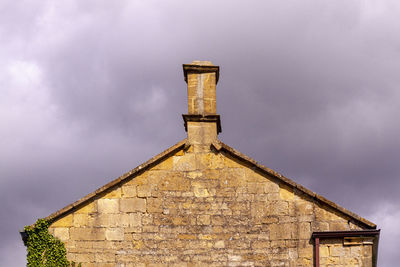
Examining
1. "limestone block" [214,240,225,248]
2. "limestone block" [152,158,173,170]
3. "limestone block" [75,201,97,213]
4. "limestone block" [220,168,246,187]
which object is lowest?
"limestone block" [214,240,225,248]

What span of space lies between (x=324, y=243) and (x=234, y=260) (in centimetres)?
223

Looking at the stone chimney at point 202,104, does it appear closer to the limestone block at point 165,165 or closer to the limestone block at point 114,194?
the limestone block at point 165,165

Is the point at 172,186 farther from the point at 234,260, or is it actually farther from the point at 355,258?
the point at 355,258

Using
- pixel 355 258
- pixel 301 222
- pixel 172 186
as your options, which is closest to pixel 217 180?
pixel 172 186

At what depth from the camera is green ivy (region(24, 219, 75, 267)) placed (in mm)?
17016

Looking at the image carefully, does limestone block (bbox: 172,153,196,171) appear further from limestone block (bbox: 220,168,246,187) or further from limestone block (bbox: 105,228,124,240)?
limestone block (bbox: 105,228,124,240)

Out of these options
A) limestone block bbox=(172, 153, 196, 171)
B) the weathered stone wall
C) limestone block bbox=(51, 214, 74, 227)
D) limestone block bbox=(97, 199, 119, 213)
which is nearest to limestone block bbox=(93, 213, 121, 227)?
the weathered stone wall

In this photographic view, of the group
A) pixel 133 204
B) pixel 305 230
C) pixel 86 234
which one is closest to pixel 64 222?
pixel 86 234

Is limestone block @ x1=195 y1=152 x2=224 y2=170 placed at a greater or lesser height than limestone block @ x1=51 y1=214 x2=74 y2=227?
greater

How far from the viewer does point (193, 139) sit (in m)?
18.2

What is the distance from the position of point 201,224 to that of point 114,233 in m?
2.16

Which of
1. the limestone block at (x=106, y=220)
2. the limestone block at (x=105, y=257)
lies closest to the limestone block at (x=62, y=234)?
the limestone block at (x=106, y=220)

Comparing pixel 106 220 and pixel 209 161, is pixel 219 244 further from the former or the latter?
pixel 106 220

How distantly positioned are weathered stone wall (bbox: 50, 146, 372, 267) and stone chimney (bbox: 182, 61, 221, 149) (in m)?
0.94
